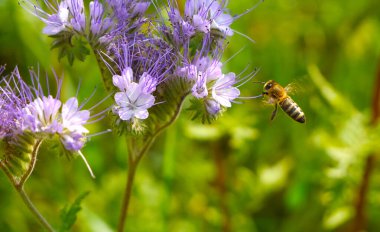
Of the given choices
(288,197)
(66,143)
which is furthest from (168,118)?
(288,197)

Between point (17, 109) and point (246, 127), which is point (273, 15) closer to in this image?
point (246, 127)

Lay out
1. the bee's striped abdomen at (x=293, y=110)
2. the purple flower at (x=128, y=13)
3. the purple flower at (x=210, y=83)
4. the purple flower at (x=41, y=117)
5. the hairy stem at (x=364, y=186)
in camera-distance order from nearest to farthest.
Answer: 1. the purple flower at (x=41, y=117)
2. the purple flower at (x=210, y=83)
3. the purple flower at (x=128, y=13)
4. the bee's striped abdomen at (x=293, y=110)
5. the hairy stem at (x=364, y=186)

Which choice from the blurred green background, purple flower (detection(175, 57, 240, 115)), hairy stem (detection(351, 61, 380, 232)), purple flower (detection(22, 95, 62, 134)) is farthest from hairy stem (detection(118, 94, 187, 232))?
hairy stem (detection(351, 61, 380, 232))

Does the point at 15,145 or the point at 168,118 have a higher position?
the point at 168,118

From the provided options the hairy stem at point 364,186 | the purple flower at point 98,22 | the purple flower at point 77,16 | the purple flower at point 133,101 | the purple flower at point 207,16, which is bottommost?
the purple flower at point 133,101

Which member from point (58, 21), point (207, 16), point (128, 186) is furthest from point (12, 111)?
point (207, 16)

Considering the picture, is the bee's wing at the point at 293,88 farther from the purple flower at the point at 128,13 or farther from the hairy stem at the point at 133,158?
the purple flower at the point at 128,13

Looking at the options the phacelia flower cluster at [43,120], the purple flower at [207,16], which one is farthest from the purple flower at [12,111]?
the purple flower at [207,16]
